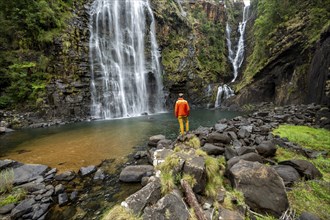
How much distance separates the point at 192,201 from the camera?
3.10 metres

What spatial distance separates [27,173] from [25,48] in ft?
69.8

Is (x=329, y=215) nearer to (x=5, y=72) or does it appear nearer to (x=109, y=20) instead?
(x=5, y=72)

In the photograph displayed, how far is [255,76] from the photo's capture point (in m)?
25.7

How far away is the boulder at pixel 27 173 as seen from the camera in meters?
5.76

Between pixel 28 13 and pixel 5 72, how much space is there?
8006 mm

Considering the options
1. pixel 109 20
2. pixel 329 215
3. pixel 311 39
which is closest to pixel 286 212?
pixel 329 215

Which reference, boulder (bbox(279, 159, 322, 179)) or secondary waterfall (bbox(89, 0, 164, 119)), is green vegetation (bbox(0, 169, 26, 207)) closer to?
boulder (bbox(279, 159, 322, 179))

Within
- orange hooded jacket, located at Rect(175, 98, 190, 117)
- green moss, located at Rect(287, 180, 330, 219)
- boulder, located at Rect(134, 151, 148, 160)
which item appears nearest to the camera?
green moss, located at Rect(287, 180, 330, 219)

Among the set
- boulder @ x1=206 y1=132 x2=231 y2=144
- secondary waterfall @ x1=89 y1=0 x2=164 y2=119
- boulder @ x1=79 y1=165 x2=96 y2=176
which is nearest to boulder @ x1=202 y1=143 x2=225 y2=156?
boulder @ x1=206 y1=132 x2=231 y2=144

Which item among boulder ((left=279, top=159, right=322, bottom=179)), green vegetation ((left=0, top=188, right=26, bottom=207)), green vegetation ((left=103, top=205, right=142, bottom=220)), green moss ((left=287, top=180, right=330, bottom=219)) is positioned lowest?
green vegetation ((left=0, top=188, right=26, bottom=207))

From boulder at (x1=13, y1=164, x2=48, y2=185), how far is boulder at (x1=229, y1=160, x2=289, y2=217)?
6887 mm

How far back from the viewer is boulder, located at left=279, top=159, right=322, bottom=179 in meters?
4.22

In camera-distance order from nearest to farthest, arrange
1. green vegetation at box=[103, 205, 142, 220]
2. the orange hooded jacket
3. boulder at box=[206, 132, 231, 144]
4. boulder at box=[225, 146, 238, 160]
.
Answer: green vegetation at box=[103, 205, 142, 220] → boulder at box=[225, 146, 238, 160] → boulder at box=[206, 132, 231, 144] → the orange hooded jacket

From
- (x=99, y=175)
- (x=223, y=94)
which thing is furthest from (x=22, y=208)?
(x=223, y=94)
